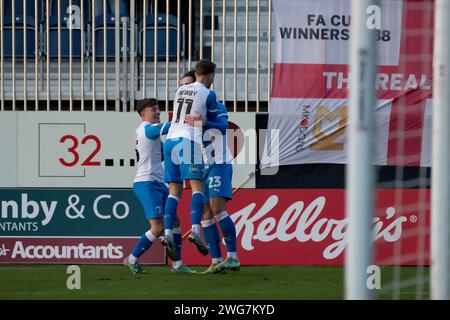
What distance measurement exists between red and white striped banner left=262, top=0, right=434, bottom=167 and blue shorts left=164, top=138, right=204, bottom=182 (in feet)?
7.12

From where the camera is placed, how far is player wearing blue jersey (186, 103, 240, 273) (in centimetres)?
1042

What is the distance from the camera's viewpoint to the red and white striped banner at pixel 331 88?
12.5 meters

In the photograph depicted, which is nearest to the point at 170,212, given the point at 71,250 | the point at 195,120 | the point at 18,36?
the point at 195,120

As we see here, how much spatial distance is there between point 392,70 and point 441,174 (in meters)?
6.45

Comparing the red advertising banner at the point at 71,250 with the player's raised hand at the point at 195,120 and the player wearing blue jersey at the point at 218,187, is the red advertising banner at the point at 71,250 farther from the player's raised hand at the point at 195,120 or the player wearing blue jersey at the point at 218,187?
the player's raised hand at the point at 195,120

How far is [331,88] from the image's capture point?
41.2 ft

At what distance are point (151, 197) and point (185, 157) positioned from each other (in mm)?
588

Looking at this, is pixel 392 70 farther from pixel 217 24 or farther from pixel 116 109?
pixel 217 24

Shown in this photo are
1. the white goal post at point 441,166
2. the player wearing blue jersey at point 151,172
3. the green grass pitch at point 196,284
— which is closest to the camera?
the white goal post at point 441,166

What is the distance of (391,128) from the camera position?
41.4ft

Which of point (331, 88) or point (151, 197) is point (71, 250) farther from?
point (331, 88)

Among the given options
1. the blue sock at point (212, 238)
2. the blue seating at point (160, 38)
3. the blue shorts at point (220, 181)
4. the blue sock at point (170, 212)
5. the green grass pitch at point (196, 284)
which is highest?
the blue seating at point (160, 38)

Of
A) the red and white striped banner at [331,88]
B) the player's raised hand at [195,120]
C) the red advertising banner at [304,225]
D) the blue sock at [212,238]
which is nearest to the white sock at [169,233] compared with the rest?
the blue sock at [212,238]
